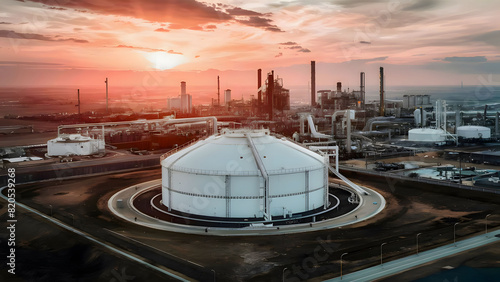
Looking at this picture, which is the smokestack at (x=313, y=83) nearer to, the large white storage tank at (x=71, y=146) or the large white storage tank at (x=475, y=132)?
the large white storage tank at (x=475, y=132)

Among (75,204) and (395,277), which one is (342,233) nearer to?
(395,277)

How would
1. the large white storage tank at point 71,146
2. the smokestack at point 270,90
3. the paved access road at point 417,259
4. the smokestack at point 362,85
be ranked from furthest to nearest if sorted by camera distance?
the smokestack at point 362,85
the smokestack at point 270,90
the large white storage tank at point 71,146
the paved access road at point 417,259

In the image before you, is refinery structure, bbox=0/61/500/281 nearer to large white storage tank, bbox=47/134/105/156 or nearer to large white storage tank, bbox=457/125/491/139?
large white storage tank, bbox=47/134/105/156

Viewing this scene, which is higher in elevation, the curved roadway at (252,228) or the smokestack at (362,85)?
the smokestack at (362,85)

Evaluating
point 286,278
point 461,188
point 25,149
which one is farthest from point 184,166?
point 25,149

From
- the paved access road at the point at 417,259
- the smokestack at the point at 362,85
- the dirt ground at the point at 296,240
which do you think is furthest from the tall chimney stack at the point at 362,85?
the paved access road at the point at 417,259

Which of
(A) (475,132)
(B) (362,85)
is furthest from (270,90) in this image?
(A) (475,132)

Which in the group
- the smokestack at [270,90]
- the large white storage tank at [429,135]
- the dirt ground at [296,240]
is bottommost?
the dirt ground at [296,240]
